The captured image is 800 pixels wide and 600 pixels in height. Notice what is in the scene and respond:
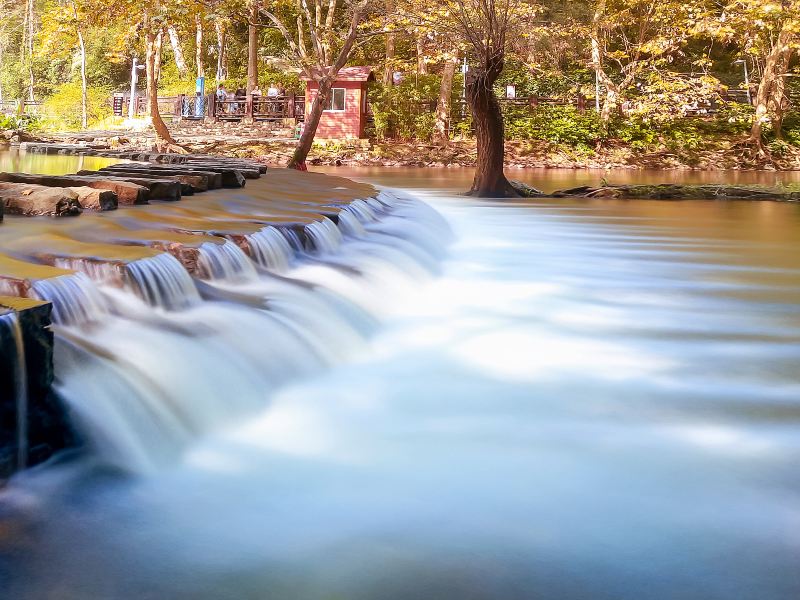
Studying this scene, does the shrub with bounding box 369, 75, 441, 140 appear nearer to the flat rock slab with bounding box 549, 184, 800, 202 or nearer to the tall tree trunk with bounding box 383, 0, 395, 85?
the tall tree trunk with bounding box 383, 0, 395, 85

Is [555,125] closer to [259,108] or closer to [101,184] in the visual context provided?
[259,108]

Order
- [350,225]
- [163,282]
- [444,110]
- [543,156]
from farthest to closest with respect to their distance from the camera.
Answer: [444,110] → [543,156] → [350,225] → [163,282]

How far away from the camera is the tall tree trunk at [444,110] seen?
3325cm

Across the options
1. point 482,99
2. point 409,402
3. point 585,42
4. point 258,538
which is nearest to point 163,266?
point 409,402

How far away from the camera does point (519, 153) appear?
108 ft

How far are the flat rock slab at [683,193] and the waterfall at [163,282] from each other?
12.0 m

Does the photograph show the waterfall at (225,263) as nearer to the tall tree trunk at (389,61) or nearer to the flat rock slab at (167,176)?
the flat rock slab at (167,176)

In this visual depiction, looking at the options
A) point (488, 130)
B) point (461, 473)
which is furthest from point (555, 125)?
point (461, 473)

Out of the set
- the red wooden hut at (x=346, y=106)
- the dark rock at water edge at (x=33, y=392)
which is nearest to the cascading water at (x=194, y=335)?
the dark rock at water edge at (x=33, y=392)

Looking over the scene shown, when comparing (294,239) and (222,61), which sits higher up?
(222,61)

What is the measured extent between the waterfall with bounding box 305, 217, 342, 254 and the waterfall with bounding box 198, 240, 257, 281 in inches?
49.3

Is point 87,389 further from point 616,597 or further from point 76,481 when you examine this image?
point 616,597

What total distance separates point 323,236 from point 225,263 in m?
1.83

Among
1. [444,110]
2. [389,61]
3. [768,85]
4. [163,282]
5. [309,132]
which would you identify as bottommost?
[163,282]
